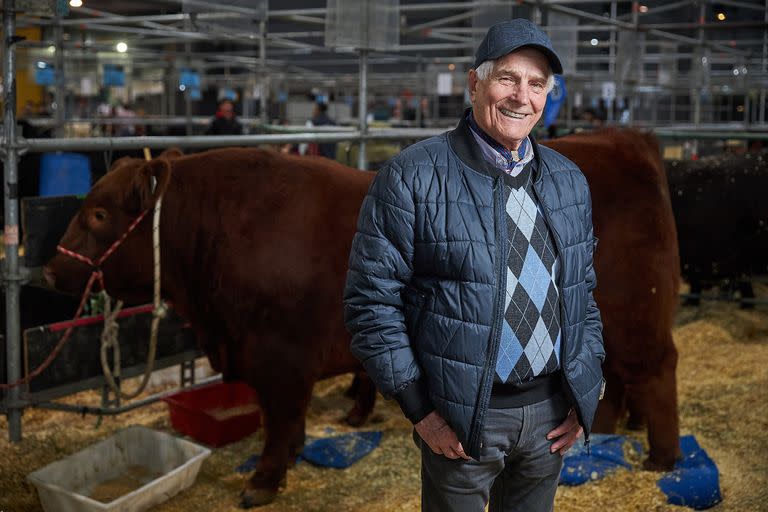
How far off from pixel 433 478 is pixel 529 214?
738mm

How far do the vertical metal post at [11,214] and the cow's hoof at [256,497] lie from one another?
4.13 feet

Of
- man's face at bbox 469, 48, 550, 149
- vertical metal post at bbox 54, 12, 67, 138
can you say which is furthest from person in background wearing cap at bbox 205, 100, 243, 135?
man's face at bbox 469, 48, 550, 149

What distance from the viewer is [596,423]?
4.43 m

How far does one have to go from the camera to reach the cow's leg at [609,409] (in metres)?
4.35

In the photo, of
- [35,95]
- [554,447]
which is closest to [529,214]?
[554,447]

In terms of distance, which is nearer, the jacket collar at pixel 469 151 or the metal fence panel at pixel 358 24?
the jacket collar at pixel 469 151

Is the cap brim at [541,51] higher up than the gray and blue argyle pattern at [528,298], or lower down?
higher up

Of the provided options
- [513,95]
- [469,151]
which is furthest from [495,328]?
[513,95]

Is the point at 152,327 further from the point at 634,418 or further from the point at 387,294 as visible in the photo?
the point at 634,418

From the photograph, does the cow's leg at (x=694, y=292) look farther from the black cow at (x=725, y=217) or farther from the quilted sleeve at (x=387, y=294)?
the quilted sleeve at (x=387, y=294)

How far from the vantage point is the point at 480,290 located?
209cm

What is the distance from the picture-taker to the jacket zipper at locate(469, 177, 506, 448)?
2076 millimetres

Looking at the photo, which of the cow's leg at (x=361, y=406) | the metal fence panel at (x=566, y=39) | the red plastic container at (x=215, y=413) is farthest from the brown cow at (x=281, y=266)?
the metal fence panel at (x=566, y=39)

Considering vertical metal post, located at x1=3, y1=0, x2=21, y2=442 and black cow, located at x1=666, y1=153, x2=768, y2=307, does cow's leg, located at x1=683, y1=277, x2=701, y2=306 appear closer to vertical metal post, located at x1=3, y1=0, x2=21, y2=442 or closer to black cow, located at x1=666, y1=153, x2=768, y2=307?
black cow, located at x1=666, y1=153, x2=768, y2=307
